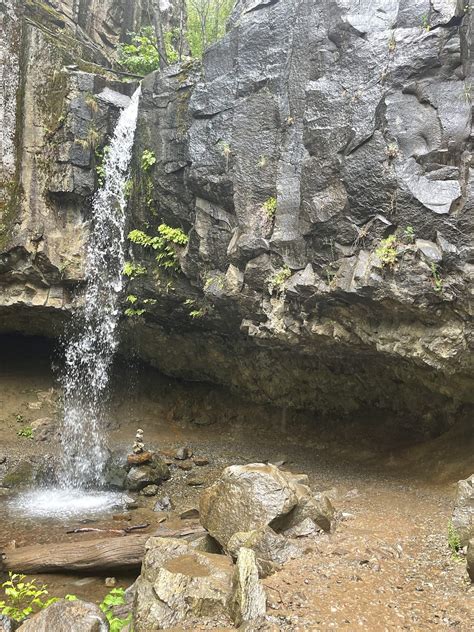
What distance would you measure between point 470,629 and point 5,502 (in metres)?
9.17

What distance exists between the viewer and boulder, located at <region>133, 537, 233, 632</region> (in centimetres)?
457

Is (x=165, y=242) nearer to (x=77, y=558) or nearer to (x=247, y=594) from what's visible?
(x=77, y=558)

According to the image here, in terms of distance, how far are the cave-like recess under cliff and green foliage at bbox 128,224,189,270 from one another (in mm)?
246

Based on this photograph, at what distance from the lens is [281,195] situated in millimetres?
10008

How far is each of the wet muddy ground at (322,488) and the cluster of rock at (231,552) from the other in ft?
0.72

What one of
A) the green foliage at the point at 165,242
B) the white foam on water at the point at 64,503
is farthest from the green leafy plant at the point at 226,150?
the white foam on water at the point at 64,503

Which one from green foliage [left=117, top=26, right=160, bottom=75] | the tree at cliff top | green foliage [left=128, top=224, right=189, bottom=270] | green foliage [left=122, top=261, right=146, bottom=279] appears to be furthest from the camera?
green foliage [left=117, top=26, right=160, bottom=75]

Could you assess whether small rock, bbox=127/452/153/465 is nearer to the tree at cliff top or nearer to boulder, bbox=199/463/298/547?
boulder, bbox=199/463/298/547

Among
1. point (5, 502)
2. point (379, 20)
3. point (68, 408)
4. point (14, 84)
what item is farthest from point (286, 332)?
point (14, 84)

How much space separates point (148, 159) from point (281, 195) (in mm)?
4525

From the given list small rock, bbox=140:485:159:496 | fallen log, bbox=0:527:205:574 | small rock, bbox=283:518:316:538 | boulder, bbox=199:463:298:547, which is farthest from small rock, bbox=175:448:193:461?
small rock, bbox=283:518:316:538

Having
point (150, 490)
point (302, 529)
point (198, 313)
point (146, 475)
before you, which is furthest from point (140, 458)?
point (302, 529)

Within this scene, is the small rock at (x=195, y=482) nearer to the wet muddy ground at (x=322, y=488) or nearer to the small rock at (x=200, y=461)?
the wet muddy ground at (x=322, y=488)

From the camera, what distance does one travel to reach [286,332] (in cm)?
1037
